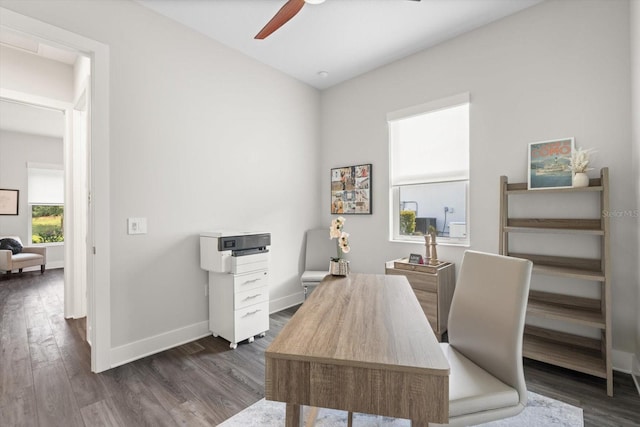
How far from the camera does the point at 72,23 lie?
212 centimetres

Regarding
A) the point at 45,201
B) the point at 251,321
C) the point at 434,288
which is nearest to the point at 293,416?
the point at 251,321

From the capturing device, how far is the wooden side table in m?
2.65

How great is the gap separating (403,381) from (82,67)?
388cm

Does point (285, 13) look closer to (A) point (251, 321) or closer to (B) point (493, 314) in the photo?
(B) point (493, 314)

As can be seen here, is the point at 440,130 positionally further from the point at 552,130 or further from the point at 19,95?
the point at 19,95

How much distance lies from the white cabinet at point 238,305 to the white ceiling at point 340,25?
2387 millimetres

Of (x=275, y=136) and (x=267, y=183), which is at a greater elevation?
(x=275, y=136)

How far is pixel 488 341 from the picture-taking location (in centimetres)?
133

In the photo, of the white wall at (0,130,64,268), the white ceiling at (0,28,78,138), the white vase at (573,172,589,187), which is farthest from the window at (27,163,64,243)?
the white vase at (573,172,589,187)

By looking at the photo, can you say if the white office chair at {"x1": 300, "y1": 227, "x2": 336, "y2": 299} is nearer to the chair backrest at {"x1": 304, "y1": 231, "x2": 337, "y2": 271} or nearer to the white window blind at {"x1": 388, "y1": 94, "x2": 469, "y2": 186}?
the chair backrest at {"x1": 304, "y1": 231, "x2": 337, "y2": 271}

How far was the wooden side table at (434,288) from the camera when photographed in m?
2.65

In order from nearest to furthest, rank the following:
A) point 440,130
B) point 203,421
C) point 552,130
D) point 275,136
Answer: point 203,421
point 552,130
point 440,130
point 275,136

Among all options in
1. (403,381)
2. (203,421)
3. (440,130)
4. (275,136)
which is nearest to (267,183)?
(275,136)

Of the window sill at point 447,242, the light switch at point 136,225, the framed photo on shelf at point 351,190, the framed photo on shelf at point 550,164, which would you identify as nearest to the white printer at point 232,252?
the light switch at point 136,225
